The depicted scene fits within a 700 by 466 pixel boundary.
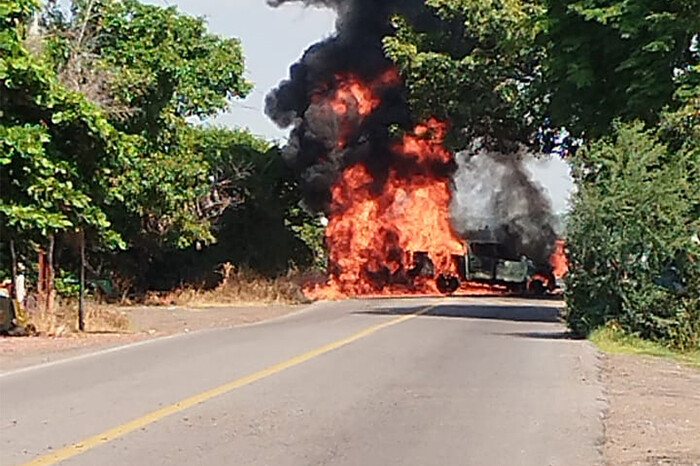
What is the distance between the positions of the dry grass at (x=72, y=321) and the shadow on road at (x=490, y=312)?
25.2 ft

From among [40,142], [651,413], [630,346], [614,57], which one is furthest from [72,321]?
[651,413]

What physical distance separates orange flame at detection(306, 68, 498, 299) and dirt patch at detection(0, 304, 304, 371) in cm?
729

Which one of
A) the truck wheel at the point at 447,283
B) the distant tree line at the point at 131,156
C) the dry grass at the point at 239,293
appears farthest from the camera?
the truck wheel at the point at 447,283

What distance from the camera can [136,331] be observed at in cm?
2586

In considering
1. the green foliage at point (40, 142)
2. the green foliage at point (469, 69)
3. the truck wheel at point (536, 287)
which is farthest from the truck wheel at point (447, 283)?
the green foliage at point (40, 142)

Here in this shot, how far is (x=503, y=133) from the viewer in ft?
137

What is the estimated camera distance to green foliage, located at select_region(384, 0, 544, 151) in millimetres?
37250

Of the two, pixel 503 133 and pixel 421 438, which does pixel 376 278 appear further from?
pixel 421 438

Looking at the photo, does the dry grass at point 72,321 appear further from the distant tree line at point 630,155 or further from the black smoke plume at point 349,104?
the black smoke plume at point 349,104

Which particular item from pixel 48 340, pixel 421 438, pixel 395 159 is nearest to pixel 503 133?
pixel 395 159

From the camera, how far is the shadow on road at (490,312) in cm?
3094

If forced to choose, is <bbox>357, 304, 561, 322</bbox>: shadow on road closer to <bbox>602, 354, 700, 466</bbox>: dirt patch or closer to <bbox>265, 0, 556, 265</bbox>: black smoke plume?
<bbox>265, 0, 556, 265</bbox>: black smoke plume

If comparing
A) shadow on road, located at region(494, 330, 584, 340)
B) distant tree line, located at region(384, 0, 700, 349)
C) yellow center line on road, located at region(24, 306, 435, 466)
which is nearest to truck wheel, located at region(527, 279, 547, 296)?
distant tree line, located at region(384, 0, 700, 349)

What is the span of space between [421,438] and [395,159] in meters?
35.2
